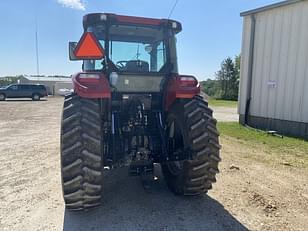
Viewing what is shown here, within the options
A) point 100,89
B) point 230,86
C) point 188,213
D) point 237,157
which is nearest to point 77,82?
point 100,89

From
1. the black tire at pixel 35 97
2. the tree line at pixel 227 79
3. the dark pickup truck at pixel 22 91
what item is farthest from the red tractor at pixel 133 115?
the tree line at pixel 227 79

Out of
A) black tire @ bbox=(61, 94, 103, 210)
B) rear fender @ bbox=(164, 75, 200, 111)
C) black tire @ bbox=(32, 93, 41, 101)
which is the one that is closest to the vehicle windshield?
rear fender @ bbox=(164, 75, 200, 111)

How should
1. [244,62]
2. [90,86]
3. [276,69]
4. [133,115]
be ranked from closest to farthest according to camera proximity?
[90,86] → [133,115] → [276,69] → [244,62]

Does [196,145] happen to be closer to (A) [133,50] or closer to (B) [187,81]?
(B) [187,81]

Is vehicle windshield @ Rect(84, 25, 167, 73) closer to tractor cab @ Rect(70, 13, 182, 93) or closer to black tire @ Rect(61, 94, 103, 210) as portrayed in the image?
tractor cab @ Rect(70, 13, 182, 93)

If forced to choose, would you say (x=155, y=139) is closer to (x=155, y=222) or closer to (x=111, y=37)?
(x=155, y=222)

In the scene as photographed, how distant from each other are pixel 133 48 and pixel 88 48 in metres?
1.07

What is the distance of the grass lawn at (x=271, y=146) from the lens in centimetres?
664

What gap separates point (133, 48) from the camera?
15.0ft

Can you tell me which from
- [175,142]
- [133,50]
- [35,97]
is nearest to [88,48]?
[133,50]

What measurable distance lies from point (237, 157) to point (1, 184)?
4.92 meters

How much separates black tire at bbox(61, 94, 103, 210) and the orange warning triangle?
682 millimetres

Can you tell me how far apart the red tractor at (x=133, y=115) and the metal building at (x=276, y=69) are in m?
6.93

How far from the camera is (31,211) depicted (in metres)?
3.75
